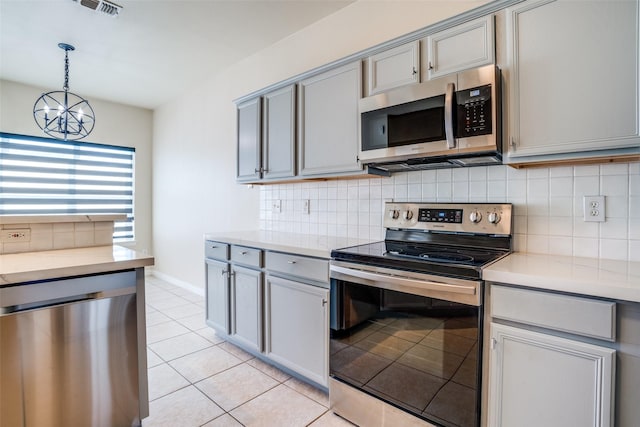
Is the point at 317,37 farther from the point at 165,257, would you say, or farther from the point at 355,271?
the point at 165,257

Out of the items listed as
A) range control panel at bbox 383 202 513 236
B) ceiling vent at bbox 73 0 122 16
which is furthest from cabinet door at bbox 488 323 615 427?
ceiling vent at bbox 73 0 122 16

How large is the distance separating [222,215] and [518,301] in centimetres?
319

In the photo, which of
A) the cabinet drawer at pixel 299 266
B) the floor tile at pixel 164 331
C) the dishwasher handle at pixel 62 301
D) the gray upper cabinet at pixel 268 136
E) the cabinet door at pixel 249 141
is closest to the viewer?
the dishwasher handle at pixel 62 301

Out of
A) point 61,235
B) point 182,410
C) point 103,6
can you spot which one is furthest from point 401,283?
point 103,6

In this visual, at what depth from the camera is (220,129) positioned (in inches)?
147

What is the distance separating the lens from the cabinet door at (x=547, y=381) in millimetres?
1058

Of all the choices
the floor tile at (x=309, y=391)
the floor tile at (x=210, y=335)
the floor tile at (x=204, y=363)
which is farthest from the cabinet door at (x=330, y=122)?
the floor tile at (x=210, y=335)

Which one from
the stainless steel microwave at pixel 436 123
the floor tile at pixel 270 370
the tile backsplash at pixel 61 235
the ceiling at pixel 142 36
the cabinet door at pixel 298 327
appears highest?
the ceiling at pixel 142 36

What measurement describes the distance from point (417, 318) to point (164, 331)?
2.55 meters

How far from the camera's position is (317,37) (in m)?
2.73

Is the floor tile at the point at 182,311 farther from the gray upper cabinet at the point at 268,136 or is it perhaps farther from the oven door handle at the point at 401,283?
the oven door handle at the point at 401,283

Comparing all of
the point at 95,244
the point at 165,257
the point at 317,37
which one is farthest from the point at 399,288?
the point at 165,257

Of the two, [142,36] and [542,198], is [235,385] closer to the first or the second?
[542,198]

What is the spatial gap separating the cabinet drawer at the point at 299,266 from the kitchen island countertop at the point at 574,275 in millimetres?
882
